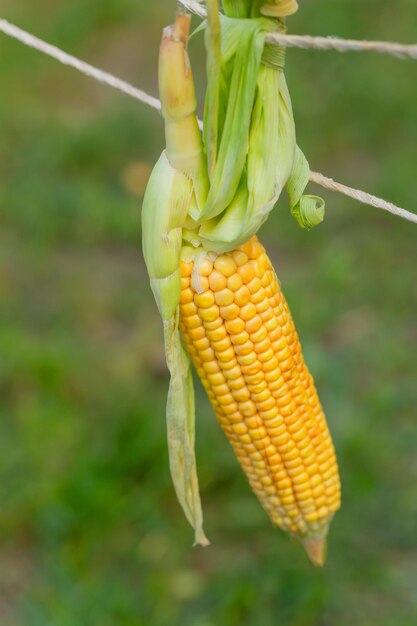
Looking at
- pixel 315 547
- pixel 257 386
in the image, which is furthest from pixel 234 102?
pixel 315 547

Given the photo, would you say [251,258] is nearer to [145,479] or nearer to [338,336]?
[145,479]

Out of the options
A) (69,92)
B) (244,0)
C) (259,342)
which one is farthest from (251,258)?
(69,92)

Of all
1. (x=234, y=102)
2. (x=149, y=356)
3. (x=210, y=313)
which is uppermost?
(x=234, y=102)


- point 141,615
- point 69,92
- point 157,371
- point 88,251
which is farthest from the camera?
point 69,92

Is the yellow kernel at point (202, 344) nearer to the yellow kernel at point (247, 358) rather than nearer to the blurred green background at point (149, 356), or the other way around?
the yellow kernel at point (247, 358)

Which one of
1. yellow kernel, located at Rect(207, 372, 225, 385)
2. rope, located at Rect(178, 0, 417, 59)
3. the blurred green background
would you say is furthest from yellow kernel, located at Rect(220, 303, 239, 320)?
the blurred green background

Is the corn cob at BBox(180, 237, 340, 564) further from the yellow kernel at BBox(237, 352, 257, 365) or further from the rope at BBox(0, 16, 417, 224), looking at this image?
the rope at BBox(0, 16, 417, 224)

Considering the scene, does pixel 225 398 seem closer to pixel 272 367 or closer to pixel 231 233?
pixel 272 367
